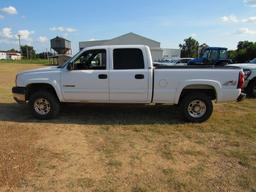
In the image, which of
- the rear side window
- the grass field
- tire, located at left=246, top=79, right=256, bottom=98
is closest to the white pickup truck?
the rear side window

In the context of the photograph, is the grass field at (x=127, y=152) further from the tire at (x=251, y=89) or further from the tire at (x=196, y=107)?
the tire at (x=251, y=89)

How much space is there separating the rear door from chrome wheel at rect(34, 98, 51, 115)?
1694mm

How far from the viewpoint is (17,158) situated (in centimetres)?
458

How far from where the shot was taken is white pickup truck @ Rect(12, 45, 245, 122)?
21.6ft

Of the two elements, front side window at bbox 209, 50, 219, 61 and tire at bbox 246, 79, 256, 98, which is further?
front side window at bbox 209, 50, 219, 61

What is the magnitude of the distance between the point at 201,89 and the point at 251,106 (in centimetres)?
323

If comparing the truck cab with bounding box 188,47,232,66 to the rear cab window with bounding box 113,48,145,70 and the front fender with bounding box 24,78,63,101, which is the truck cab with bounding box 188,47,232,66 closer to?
the rear cab window with bounding box 113,48,145,70

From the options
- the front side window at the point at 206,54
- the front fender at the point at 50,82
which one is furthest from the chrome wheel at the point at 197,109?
the front side window at the point at 206,54

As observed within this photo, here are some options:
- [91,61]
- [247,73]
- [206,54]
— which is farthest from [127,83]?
[206,54]

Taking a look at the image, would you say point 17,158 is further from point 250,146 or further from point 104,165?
point 250,146

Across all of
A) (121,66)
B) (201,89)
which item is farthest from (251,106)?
(121,66)

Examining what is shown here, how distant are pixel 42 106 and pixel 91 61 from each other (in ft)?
5.71

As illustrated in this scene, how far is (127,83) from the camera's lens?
264 inches

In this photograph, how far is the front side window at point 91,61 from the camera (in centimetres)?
691
